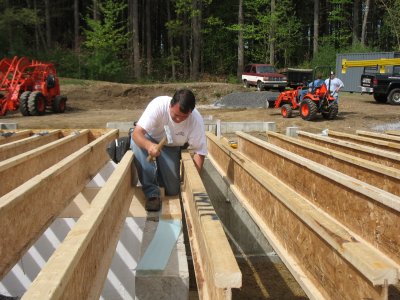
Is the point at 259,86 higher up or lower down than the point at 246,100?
higher up

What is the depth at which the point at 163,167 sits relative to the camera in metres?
4.14

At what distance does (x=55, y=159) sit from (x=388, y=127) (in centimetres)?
1179

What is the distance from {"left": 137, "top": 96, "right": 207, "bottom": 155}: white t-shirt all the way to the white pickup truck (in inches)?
837

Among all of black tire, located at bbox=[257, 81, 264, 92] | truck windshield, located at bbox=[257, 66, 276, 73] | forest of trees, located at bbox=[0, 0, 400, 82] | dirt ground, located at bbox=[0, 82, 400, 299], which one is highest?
forest of trees, located at bbox=[0, 0, 400, 82]

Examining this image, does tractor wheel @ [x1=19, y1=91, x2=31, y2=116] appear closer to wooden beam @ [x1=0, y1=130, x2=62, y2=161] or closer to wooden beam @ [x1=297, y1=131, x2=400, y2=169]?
wooden beam @ [x1=0, y1=130, x2=62, y2=161]

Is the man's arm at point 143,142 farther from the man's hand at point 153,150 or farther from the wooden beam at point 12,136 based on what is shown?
the wooden beam at point 12,136

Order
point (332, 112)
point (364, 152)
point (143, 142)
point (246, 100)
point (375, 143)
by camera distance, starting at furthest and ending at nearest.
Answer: point (246, 100), point (332, 112), point (375, 143), point (364, 152), point (143, 142)

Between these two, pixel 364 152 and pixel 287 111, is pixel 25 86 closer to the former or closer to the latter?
pixel 287 111

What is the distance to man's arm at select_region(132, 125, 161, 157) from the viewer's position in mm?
3789

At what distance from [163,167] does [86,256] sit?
7.16 ft

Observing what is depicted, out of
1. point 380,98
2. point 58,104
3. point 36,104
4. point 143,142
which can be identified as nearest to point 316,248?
point 143,142

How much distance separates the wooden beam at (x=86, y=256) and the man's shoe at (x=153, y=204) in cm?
45

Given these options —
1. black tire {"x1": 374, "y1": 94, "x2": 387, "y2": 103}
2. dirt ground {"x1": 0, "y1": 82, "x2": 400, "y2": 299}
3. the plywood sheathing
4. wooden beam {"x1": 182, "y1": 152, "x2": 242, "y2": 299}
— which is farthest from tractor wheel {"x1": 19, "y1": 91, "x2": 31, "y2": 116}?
black tire {"x1": 374, "y1": 94, "x2": 387, "y2": 103}

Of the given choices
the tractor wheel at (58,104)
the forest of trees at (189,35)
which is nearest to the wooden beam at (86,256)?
the tractor wheel at (58,104)
